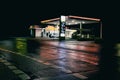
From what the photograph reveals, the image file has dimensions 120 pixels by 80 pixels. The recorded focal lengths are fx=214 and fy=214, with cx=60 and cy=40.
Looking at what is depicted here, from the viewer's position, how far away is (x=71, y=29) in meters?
53.4

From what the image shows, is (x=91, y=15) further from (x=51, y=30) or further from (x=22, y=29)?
(x=22, y=29)

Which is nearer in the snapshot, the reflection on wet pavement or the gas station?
the reflection on wet pavement

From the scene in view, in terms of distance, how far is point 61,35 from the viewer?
40.1 m

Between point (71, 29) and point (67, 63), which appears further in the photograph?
point (71, 29)

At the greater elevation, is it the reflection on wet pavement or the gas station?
the gas station

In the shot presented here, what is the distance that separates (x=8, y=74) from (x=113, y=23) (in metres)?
47.9

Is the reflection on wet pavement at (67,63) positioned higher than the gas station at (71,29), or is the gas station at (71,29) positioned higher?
the gas station at (71,29)

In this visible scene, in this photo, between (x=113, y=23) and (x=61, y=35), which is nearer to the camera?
(x=61, y=35)

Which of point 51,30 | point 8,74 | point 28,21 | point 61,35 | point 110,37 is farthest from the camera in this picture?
point 28,21

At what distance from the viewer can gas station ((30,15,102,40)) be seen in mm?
39844

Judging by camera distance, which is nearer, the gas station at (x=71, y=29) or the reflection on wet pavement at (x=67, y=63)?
the reflection on wet pavement at (x=67, y=63)

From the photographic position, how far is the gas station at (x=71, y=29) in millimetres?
39844

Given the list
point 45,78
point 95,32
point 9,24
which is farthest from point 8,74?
point 9,24

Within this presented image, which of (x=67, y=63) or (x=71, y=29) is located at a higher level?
(x=71, y=29)
